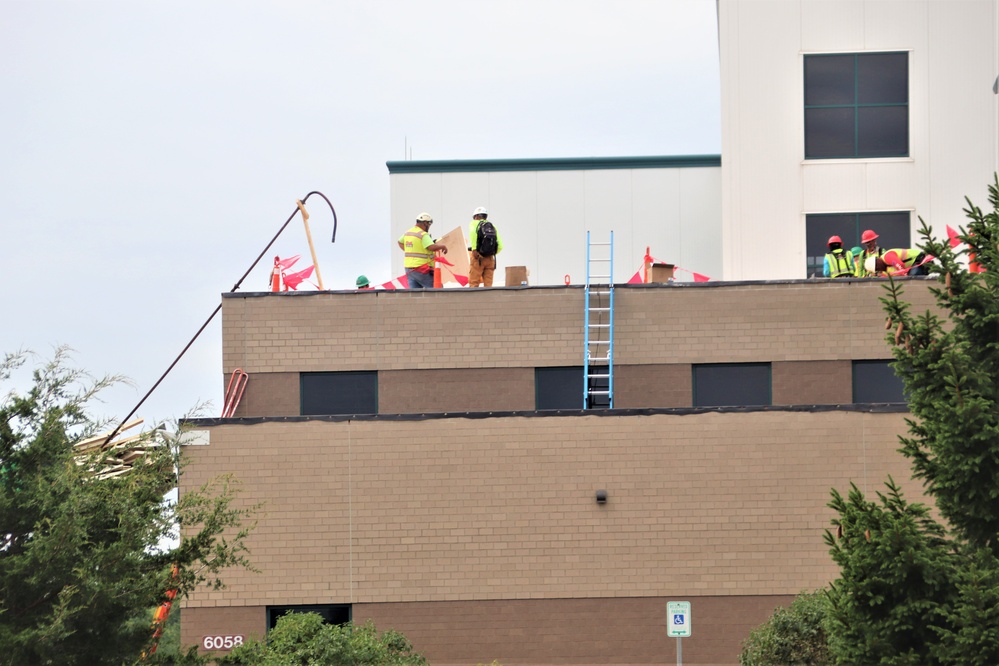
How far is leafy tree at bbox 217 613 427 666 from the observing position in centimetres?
1944

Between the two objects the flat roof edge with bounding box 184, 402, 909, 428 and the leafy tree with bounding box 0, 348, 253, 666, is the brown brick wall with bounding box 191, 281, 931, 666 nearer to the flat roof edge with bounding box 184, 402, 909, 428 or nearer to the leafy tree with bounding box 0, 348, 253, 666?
the flat roof edge with bounding box 184, 402, 909, 428

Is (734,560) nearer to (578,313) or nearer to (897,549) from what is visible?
(578,313)

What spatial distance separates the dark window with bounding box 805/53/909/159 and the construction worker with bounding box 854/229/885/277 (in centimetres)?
237

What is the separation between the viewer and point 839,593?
15.7 m

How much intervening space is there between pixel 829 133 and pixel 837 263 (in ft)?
15.4

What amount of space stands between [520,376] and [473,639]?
4897 millimetres

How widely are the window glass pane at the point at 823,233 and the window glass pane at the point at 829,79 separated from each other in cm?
241

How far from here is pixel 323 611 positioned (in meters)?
23.4

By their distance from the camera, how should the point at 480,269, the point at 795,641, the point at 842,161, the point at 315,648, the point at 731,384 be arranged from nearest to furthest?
1. the point at 315,648
2. the point at 795,641
3. the point at 731,384
4. the point at 480,269
5. the point at 842,161

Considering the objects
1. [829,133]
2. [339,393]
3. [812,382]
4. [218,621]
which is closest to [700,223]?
[829,133]

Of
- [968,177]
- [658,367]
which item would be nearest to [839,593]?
[658,367]

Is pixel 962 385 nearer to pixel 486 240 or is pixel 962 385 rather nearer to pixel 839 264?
pixel 839 264

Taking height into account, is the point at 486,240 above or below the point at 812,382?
above

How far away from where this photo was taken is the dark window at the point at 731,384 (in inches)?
1000
